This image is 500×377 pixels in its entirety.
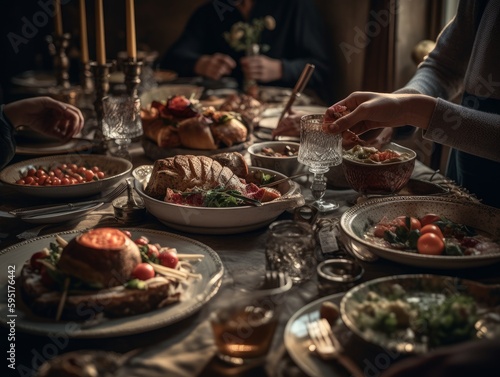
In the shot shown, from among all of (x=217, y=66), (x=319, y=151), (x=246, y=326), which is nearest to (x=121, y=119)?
(x=319, y=151)

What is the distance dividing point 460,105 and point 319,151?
490 mm

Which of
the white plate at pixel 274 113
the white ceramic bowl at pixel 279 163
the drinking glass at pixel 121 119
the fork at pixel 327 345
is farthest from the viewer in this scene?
the white plate at pixel 274 113

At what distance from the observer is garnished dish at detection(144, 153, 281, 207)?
1628mm

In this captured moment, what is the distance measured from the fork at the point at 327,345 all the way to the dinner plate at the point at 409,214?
32cm

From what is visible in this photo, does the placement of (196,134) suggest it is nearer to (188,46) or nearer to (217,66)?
(217,66)

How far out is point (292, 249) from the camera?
136 cm

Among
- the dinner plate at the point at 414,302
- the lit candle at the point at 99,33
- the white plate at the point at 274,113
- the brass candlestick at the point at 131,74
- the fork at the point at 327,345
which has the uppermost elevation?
the lit candle at the point at 99,33

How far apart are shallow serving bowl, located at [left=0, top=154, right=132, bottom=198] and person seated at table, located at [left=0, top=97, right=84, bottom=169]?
139mm

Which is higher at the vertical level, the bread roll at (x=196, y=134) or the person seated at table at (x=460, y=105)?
the person seated at table at (x=460, y=105)

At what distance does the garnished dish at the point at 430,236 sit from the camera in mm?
1386

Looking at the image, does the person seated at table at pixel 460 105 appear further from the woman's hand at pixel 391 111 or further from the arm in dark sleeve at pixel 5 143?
the arm in dark sleeve at pixel 5 143

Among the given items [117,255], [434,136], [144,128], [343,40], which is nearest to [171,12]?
[343,40]

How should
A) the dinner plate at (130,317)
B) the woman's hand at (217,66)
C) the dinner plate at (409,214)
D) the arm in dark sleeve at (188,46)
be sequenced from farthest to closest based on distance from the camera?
the arm in dark sleeve at (188,46), the woman's hand at (217,66), the dinner plate at (409,214), the dinner plate at (130,317)

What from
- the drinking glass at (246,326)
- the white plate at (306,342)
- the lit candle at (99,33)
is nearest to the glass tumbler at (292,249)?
the white plate at (306,342)
